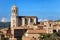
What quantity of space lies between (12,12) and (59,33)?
107ft

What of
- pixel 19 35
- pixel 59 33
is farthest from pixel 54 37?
pixel 19 35

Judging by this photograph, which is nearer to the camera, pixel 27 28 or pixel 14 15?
pixel 27 28

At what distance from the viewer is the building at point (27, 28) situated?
4547cm

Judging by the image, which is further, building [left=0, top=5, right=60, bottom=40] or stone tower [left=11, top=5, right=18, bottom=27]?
stone tower [left=11, top=5, right=18, bottom=27]

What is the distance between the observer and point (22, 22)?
72.6m

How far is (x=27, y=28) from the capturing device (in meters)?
54.0

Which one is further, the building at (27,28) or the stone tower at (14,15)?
the stone tower at (14,15)

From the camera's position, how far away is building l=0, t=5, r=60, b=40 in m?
45.5

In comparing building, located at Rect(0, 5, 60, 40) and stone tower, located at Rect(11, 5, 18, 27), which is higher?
stone tower, located at Rect(11, 5, 18, 27)

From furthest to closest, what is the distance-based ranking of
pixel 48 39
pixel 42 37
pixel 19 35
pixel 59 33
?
1. pixel 19 35
2. pixel 59 33
3. pixel 42 37
4. pixel 48 39

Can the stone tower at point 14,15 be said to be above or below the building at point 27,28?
above

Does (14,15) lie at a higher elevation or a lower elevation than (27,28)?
higher

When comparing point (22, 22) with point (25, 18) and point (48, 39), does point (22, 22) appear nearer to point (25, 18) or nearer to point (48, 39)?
point (25, 18)

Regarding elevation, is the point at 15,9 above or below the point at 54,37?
above
